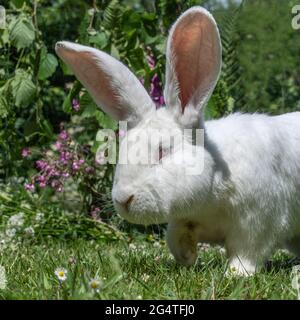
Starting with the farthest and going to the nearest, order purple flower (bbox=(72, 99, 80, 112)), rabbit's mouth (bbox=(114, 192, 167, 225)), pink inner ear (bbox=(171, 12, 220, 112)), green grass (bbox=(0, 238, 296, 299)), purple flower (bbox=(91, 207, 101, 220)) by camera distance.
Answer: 1. purple flower (bbox=(91, 207, 101, 220))
2. purple flower (bbox=(72, 99, 80, 112))
3. pink inner ear (bbox=(171, 12, 220, 112))
4. rabbit's mouth (bbox=(114, 192, 167, 225))
5. green grass (bbox=(0, 238, 296, 299))

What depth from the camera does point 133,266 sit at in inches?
136

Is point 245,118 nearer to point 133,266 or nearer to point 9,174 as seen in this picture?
point 133,266

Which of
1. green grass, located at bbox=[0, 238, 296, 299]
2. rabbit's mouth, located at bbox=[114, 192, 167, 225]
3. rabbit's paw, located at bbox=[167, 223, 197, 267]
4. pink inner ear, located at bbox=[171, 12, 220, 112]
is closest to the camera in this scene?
green grass, located at bbox=[0, 238, 296, 299]

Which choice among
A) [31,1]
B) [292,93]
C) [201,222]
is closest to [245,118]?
[201,222]

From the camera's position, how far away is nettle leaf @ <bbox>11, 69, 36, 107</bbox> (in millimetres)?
5109

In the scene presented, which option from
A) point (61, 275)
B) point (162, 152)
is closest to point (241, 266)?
point (162, 152)

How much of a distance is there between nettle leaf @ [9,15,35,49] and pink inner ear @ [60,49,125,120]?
1.79 meters

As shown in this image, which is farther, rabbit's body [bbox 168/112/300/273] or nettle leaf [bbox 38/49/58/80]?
nettle leaf [bbox 38/49/58/80]

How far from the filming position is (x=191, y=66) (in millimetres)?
3262

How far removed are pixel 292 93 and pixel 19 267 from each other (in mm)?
4688

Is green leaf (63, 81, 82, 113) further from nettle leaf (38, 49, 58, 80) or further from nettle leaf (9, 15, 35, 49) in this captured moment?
nettle leaf (9, 15, 35, 49)

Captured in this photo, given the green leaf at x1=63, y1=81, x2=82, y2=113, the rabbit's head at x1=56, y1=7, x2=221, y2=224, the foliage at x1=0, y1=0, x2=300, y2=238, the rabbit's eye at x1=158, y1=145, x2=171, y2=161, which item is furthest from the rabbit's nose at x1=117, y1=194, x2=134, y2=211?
the green leaf at x1=63, y1=81, x2=82, y2=113

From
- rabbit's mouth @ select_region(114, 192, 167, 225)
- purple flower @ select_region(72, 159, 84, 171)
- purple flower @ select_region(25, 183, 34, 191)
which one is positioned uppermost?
rabbit's mouth @ select_region(114, 192, 167, 225)

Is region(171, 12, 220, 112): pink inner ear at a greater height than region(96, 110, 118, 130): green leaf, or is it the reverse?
region(171, 12, 220, 112): pink inner ear
